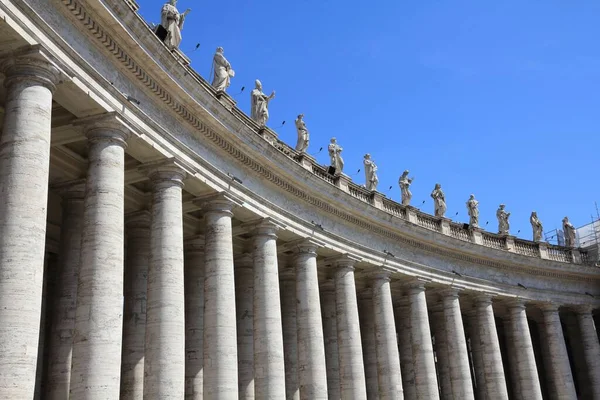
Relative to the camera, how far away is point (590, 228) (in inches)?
4077

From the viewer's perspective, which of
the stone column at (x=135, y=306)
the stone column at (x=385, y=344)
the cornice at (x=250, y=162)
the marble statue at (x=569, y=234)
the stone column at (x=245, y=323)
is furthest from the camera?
the marble statue at (x=569, y=234)

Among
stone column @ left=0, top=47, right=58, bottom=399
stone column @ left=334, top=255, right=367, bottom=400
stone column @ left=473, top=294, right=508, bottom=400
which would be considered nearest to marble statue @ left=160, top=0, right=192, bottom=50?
stone column @ left=0, top=47, right=58, bottom=399

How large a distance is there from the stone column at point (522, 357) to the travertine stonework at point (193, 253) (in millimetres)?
207

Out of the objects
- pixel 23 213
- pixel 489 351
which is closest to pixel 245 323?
pixel 23 213

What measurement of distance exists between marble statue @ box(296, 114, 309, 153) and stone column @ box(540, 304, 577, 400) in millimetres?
34632

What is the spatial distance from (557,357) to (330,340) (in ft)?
88.1

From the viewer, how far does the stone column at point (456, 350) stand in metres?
60.5

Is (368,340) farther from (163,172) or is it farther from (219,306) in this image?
(163,172)

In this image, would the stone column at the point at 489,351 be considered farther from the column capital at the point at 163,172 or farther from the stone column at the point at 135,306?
the column capital at the point at 163,172

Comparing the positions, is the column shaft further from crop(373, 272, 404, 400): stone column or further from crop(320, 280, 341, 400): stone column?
crop(320, 280, 341, 400): stone column

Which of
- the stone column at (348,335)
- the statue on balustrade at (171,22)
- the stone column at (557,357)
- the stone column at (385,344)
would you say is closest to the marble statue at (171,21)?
the statue on balustrade at (171,22)

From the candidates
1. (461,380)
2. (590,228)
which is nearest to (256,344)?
(461,380)

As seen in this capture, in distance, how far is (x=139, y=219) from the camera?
140 feet

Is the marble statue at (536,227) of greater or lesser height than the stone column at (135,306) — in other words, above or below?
above
